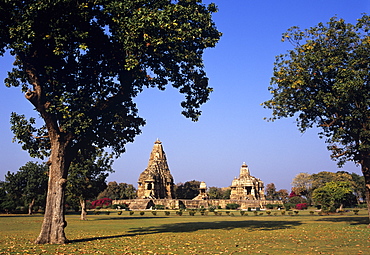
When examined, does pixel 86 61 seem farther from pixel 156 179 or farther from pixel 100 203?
pixel 100 203

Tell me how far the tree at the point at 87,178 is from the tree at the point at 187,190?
7004cm

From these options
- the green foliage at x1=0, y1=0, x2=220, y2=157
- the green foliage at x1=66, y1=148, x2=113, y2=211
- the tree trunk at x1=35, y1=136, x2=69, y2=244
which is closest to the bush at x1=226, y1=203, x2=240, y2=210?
the green foliage at x1=66, y1=148, x2=113, y2=211

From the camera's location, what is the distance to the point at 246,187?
90688 mm

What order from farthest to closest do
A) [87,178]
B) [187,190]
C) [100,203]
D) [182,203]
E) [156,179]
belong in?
[187,190] → [100,203] → [156,179] → [182,203] → [87,178]

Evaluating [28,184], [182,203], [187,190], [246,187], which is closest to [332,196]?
[182,203]

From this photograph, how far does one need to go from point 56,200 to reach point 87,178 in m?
22.1

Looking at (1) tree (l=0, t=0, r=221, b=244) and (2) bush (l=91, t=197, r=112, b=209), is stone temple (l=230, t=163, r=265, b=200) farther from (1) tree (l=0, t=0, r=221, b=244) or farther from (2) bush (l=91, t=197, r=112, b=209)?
Answer: (1) tree (l=0, t=0, r=221, b=244)

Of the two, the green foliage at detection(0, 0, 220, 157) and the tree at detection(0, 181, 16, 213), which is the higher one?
the green foliage at detection(0, 0, 220, 157)

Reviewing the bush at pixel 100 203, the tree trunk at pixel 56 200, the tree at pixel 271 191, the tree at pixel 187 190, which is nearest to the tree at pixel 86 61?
the tree trunk at pixel 56 200

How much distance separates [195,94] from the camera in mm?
22328

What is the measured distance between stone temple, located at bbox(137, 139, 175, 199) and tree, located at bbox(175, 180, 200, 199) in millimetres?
23342

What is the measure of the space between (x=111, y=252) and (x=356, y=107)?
19.6m

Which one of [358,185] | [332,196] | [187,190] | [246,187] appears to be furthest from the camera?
[187,190]

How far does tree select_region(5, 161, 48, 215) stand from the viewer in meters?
59.8
